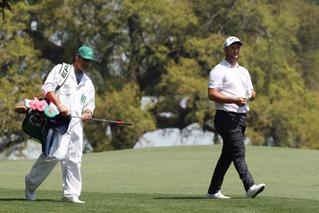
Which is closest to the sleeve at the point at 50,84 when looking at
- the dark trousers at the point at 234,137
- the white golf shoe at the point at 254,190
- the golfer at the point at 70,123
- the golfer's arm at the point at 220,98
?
the golfer at the point at 70,123

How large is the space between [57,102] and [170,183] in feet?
22.4

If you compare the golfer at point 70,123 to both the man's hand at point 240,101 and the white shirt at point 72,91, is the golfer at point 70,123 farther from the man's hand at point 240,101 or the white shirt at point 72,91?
the man's hand at point 240,101

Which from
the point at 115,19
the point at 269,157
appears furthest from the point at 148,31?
the point at 269,157

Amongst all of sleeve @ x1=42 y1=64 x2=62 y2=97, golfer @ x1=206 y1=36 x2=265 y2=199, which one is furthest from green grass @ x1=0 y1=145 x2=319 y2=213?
sleeve @ x1=42 y1=64 x2=62 y2=97

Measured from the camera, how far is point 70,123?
42.8 feet

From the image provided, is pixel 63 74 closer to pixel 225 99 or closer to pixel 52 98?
pixel 52 98

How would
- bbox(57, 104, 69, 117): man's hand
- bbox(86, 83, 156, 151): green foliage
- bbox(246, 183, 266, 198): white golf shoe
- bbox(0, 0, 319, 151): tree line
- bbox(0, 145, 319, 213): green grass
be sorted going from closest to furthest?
1. bbox(0, 145, 319, 213): green grass
2. bbox(57, 104, 69, 117): man's hand
3. bbox(246, 183, 266, 198): white golf shoe
4. bbox(86, 83, 156, 151): green foliage
5. bbox(0, 0, 319, 151): tree line

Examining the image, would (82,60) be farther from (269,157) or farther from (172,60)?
(172,60)

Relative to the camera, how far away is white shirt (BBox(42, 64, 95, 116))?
510 inches

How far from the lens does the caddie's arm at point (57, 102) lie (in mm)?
12750

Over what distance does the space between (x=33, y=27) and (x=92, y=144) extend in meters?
8.03

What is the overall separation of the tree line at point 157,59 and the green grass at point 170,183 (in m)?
24.4

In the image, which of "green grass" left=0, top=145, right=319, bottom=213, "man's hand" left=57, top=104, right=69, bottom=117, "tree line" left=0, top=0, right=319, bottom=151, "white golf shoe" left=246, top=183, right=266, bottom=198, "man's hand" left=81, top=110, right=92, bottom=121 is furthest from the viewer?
"tree line" left=0, top=0, right=319, bottom=151

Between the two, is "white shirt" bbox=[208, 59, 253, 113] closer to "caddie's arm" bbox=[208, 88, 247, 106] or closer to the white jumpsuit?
"caddie's arm" bbox=[208, 88, 247, 106]
